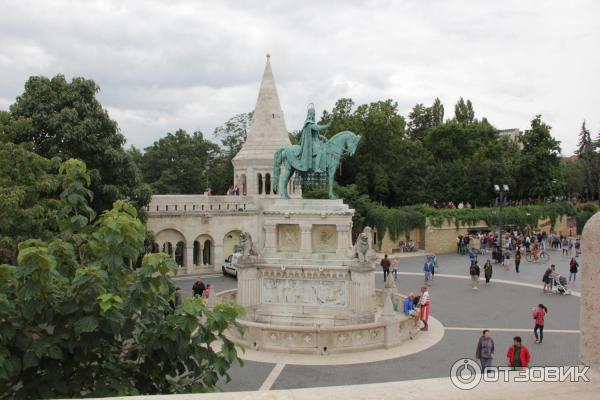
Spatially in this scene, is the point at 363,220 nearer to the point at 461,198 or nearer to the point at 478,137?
the point at 461,198

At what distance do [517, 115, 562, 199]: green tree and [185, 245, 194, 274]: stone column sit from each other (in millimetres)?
35472

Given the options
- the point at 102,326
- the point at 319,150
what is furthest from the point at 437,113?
the point at 102,326

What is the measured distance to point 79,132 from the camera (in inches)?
830

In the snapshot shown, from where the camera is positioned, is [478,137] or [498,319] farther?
[478,137]

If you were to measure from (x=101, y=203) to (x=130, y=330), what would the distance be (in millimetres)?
17662

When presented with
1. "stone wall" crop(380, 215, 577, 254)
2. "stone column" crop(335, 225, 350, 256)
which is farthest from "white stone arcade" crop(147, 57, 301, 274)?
"stone column" crop(335, 225, 350, 256)

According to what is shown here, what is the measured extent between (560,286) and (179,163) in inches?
1556

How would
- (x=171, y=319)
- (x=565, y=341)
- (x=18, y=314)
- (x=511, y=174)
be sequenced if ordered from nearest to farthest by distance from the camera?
(x=18, y=314)
(x=171, y=319)
(x=565, y=341)
(x=511, y=174)

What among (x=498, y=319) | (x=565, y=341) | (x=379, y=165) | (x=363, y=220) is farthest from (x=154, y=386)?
(x=379, y=165)

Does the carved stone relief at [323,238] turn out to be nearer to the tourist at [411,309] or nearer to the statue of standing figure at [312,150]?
the statue of standing figure at [312,150]

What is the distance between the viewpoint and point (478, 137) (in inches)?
2210

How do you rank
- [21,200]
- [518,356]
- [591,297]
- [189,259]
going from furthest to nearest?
[189,259]
[21,200]
[518,356]
[591,297]

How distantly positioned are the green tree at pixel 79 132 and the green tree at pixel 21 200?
441cm

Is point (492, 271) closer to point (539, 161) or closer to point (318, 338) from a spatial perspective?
point (318, 338)
